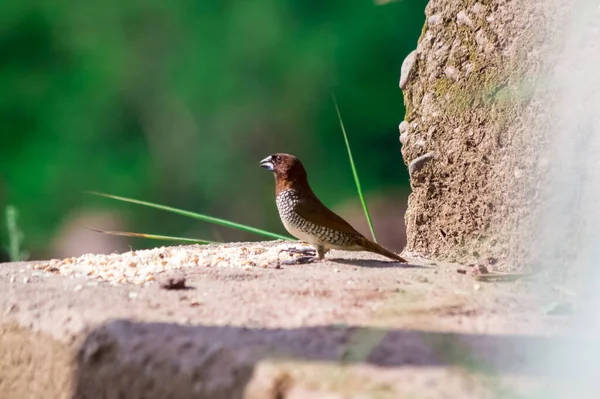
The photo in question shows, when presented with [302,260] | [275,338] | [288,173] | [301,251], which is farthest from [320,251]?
[275,338]

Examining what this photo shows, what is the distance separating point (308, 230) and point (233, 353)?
49.0 inches

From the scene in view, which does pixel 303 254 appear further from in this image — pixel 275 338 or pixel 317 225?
pixel 275 338

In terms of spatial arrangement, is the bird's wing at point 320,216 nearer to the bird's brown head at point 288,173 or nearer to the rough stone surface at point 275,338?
the bird's brown head at point 288,173

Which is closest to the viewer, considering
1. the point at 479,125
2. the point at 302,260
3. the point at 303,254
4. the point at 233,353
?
the point at 233,353

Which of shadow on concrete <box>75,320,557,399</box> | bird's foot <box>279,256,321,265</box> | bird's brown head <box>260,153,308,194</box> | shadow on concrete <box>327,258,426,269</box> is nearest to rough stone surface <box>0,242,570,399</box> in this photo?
shadow on concrete <box>75,320,557,399</box>

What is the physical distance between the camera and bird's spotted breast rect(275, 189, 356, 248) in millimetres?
2707

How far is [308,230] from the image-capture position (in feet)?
8.93

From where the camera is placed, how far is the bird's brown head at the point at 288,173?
9.34 ft

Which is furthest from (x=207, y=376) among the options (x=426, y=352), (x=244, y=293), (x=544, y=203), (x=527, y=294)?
(x=544, y=203)

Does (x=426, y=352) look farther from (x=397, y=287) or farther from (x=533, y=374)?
(x=397, y=287)

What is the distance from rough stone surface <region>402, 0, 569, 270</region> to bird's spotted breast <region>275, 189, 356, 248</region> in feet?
1.33

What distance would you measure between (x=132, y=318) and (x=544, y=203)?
1.31 meters

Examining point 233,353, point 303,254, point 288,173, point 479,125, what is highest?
point 479,125

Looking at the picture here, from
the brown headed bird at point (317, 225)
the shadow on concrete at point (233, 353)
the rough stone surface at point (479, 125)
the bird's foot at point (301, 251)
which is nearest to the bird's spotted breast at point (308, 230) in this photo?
the brown headed bird at point (317, 225)
